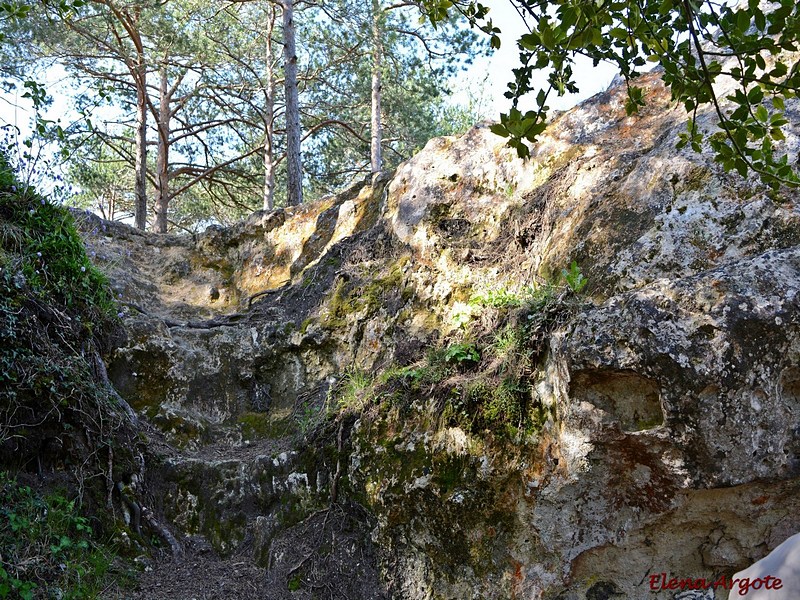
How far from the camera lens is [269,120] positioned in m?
13.3

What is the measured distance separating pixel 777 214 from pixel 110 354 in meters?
5.70

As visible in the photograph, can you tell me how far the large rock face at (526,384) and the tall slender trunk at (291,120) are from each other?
11.9 feet

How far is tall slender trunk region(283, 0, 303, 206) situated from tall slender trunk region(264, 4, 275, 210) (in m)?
2.15

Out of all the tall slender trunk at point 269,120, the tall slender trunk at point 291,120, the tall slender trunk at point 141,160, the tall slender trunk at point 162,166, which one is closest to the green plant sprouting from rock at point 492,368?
the tall slender trunk at point 291,120

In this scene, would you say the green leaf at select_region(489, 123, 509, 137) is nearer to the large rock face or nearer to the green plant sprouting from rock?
the large rock face

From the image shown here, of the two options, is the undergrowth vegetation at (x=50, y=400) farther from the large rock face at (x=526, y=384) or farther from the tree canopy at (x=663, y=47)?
the tree canopy at (x=663, y=47)

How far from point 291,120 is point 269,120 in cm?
287

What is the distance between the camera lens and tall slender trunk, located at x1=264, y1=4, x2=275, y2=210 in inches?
517

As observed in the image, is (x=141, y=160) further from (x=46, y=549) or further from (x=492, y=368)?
(x=492, y=368)

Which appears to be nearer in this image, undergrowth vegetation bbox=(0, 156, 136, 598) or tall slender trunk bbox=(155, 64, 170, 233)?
undergrowth vegetation bbox=(0, 156, 136, 598)

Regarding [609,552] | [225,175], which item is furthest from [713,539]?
[225,175]

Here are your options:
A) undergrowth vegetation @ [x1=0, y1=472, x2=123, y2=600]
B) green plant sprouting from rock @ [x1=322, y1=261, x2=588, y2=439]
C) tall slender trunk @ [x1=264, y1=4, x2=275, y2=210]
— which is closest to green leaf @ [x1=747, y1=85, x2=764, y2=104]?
green plant sprouting from rock @ [x1=322, y1=261, x2=588, y2=439]

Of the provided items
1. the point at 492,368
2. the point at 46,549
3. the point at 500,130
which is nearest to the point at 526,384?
the point at 492,368

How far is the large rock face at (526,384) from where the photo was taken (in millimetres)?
3395
